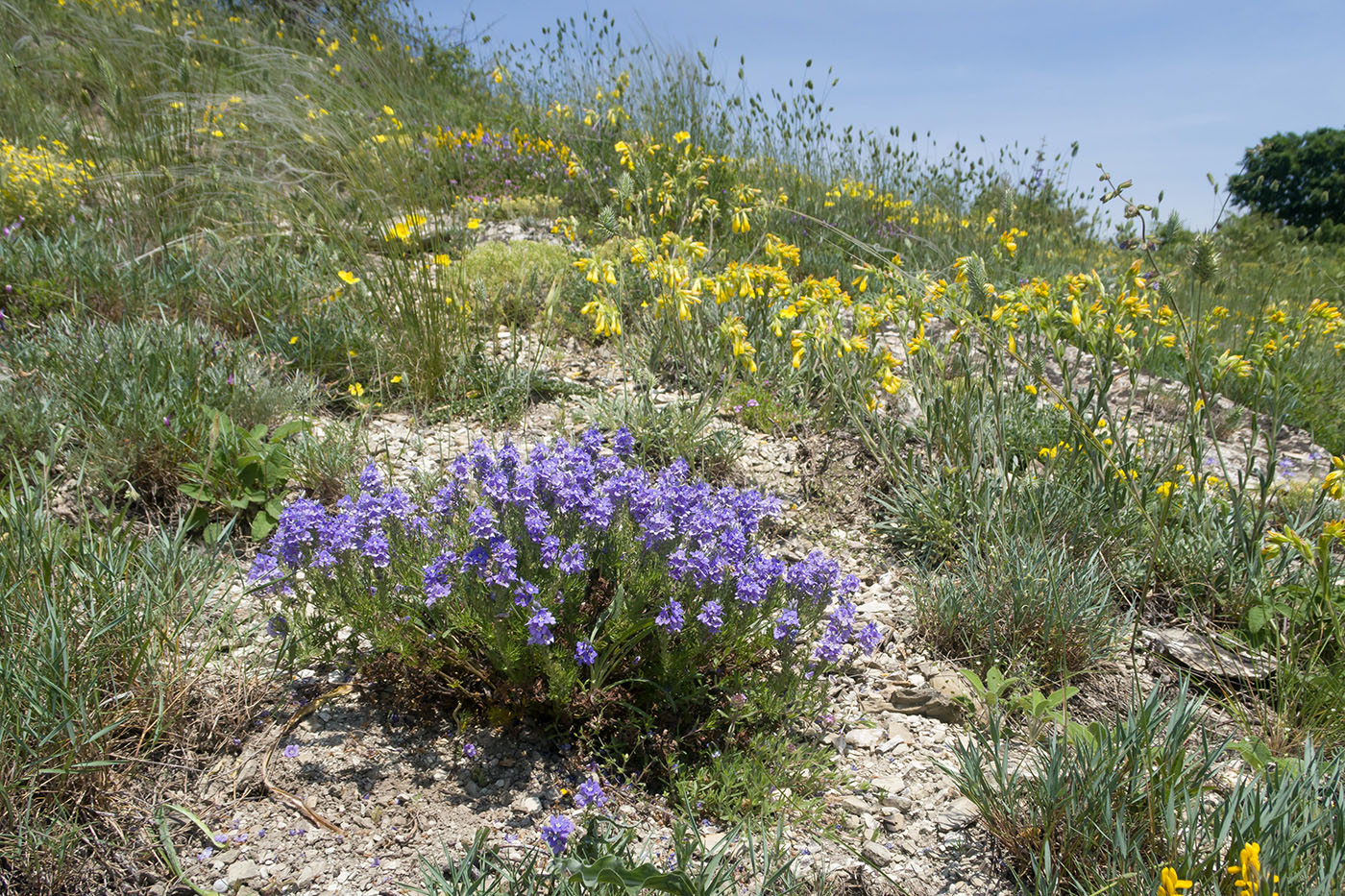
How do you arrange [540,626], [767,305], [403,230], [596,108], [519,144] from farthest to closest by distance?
[596,108], [519,144], [767,305], [403,230], [540,626]

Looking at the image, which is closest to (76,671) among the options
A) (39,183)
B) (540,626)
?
(540,626)

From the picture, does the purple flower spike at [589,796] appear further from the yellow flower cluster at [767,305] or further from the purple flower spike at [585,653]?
the yellow flower cluster at [767,305]

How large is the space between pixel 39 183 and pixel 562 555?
5.00m

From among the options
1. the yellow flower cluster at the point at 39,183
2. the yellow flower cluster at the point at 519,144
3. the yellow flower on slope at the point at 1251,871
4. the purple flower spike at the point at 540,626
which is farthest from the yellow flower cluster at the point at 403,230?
the yellow flower on slope at the point at 1251,871

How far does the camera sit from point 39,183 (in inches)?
185

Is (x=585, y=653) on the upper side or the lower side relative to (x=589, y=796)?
upper

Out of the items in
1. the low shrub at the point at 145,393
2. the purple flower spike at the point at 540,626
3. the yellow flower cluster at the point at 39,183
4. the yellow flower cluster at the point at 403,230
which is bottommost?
the purple flower spike at the point at 540,626

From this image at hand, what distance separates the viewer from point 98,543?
7.26 feet

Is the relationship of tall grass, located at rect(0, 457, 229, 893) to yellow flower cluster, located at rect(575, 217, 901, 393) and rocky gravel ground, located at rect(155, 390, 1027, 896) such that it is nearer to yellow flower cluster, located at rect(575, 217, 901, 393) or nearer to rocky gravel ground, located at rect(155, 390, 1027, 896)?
rocky gravel ground, located at rect(155, 390, 1027, 896)

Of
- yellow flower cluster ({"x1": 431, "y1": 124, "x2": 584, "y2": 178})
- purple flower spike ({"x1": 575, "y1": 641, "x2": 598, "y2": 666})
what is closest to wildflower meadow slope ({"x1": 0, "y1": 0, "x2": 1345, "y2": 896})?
purple flower spike ({"x1": 575, "y1": 641, "x2": 598, "y2": 666})

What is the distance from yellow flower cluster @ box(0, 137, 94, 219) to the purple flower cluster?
13.1ft

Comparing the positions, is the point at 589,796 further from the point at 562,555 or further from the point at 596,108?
the point at 596,108

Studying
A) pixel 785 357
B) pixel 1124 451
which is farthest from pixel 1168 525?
pixel 785 357

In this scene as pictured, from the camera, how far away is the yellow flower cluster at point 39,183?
180 inches
